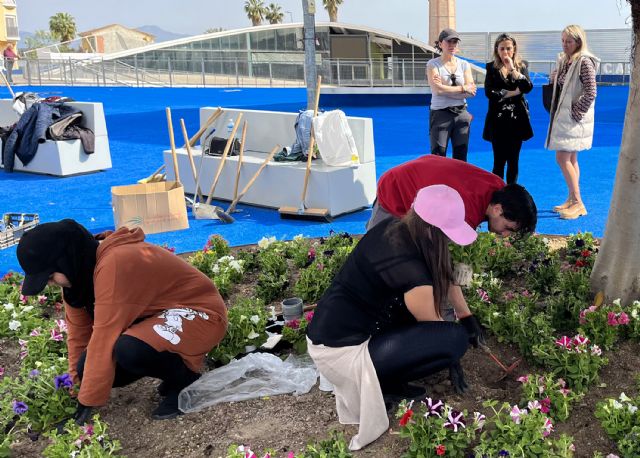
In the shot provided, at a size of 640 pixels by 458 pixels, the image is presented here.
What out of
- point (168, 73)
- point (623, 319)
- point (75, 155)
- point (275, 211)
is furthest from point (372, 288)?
point (168, 73)

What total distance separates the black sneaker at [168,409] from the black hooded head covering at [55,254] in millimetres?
686

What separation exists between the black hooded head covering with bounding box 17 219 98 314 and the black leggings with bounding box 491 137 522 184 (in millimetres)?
4369

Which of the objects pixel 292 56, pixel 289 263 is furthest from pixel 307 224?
pixel 292 56

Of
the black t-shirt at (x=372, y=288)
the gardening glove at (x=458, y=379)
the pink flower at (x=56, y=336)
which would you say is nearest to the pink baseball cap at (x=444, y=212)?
the black t-shirt at (x=372, y=288)

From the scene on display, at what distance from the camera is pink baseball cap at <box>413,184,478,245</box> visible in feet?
9.21

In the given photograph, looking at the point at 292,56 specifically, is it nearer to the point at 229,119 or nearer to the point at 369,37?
the point at 369,37

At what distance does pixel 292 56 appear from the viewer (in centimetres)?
3272

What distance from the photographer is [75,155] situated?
998cm

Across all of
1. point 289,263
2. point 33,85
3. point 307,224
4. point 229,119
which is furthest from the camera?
point 33,85

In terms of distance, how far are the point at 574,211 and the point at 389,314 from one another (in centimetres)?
411

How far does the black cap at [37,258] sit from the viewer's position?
2.97 m

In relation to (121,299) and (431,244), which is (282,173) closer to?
(121,299)

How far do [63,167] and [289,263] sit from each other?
18.4 feet

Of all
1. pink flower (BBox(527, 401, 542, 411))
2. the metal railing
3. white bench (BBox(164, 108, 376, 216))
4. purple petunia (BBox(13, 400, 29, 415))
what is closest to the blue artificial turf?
white bench (BBox(164, 108, 376, 216))
